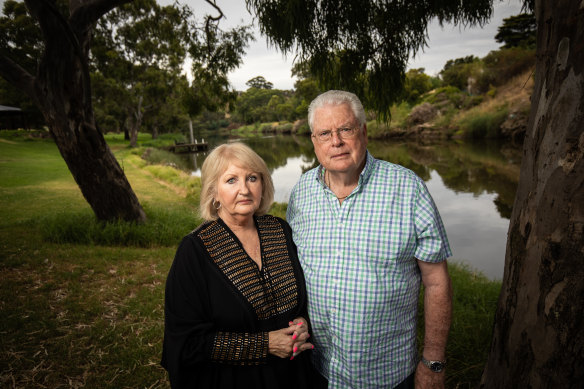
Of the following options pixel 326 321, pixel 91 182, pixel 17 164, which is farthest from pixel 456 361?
pixel 17 164

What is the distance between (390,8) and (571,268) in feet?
8.03

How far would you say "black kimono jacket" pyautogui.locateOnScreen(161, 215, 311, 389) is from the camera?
4.71 feet

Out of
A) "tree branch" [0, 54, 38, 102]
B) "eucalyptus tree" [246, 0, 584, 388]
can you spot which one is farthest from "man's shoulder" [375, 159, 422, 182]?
"tree branch" [0, 54, 38, 102]

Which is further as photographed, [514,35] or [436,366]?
[514,35]

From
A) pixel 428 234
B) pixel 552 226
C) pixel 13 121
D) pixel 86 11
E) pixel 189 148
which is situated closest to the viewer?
pixel 552 226

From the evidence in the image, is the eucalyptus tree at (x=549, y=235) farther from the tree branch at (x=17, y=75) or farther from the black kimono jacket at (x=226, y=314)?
the tree branch at (x=17, y=75)

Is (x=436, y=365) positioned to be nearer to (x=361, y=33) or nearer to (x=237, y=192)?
(x=237, y=192)

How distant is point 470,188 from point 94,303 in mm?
10340

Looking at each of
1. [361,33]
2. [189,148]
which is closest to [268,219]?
[361,33]

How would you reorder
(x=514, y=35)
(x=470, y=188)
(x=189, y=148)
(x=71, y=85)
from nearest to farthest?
1. (x=71, y=85)
2. (x=470, y=188)
3. (x=514, y=35)
4. (x=189, y=148)

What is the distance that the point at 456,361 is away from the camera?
2.53 m

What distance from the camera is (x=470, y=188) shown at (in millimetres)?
9875

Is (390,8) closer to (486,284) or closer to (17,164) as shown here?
(486,284)

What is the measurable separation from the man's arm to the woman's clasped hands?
611 mm
